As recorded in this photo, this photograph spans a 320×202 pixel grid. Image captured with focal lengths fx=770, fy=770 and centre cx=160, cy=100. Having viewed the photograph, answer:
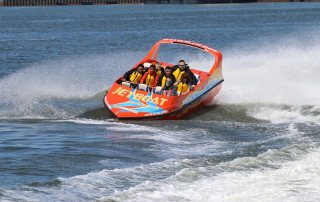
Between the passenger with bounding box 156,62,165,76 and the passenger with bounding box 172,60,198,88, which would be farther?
the passenger with bounding box 156,62,165,76

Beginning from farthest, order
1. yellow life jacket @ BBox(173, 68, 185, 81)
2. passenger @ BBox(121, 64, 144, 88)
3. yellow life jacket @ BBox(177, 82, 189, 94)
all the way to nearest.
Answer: passenger @ BBox(121, 64, 144, 88) < yellow life jacket @ BBox(173, 68, 185, 81) < yellow life jacket @ BBox(177, 82, 189, 94)

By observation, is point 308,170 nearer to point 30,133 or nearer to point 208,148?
point 208,148

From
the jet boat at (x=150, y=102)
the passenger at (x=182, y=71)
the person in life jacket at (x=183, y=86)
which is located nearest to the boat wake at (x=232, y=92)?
the jet boat at (x=150, y=102)

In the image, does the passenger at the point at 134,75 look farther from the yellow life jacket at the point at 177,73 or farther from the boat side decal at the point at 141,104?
the boat side decal at the point at 141,104

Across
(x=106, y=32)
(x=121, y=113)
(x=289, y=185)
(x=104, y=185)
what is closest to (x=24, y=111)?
(x=121, y=113)

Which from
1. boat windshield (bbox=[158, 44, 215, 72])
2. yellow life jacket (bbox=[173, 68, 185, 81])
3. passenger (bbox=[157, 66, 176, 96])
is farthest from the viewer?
boat windshield (bbox=[158, 44, 215, 72])

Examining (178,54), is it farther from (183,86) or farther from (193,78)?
(183,86)

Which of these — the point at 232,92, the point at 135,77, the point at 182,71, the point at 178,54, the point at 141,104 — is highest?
the point at 182,71

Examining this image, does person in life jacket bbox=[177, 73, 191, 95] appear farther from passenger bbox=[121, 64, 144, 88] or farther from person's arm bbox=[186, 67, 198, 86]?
passenger bbox=[121, 64, 144, 88]

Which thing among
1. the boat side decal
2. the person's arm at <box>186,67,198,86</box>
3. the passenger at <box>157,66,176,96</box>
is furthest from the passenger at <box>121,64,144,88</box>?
the boat side decal

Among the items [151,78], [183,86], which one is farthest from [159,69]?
[183,86]

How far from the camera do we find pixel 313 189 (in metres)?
10.6

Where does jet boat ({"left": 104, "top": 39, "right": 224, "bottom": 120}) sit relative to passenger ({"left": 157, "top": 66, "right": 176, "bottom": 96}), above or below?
below

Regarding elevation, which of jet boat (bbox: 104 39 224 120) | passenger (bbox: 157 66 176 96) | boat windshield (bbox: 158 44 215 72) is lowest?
boat windshield (bbox: 158 44 215 72)
